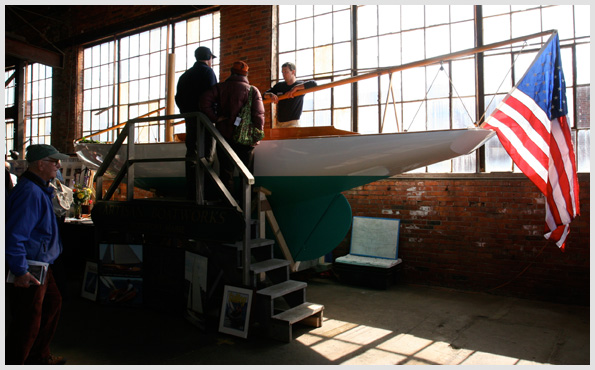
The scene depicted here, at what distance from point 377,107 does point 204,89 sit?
2.53 metres

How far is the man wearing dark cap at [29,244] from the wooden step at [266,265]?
1366 millimetres

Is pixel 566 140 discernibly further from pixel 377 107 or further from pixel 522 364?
pixel 377 107

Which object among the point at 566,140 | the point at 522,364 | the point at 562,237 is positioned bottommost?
the point at 522,364

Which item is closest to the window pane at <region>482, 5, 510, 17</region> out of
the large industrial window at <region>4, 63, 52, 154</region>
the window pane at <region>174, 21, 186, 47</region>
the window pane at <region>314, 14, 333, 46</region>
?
the window pane at <region>314, 14, 333, 46</region>

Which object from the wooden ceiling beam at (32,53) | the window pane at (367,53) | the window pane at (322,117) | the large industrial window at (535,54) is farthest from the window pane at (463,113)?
the wooden ceiling beam at (32,53)

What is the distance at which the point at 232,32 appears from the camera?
644 centimetres

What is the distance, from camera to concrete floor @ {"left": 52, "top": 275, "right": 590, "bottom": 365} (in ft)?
9.82

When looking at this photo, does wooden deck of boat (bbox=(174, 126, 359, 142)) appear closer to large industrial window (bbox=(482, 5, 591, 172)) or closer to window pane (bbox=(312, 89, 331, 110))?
large industrial window (bbox=(482, 5, 591, 172))

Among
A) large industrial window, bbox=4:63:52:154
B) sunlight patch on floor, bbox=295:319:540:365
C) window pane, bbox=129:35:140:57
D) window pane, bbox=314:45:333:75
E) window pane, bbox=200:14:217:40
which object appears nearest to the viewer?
sunlight patch on floor, bbox=295:319:540:365

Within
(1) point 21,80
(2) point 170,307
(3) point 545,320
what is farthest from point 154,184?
(1) point 21,80

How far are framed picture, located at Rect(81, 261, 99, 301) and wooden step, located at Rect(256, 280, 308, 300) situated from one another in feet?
6.35

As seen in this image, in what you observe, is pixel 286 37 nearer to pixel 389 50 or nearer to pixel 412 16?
Answer: pixel 389 50

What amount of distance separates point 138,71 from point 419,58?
5.12m

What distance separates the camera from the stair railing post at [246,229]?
10.6 ft
